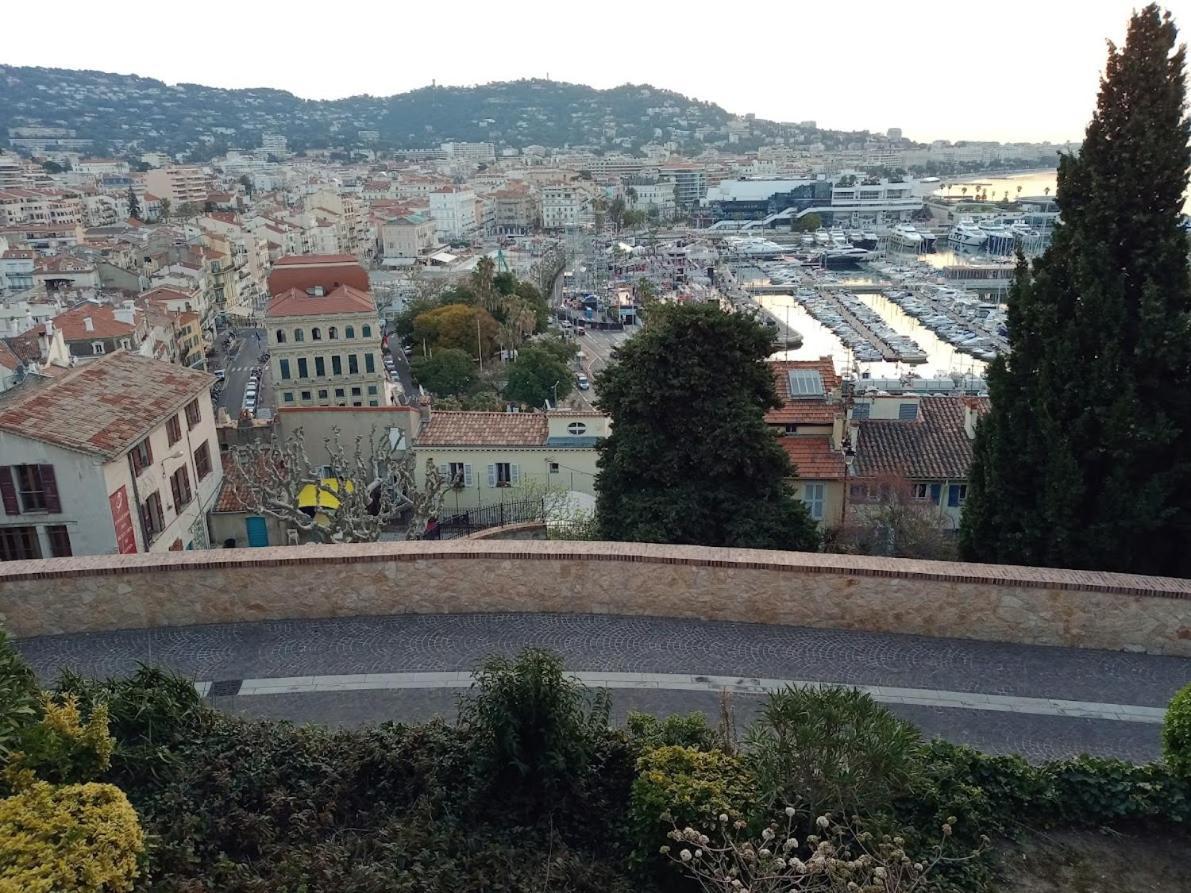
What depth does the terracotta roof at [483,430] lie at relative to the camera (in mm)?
27219

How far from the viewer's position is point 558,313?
315ft

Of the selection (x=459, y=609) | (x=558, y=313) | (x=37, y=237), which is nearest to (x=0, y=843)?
(x=459, y=609)

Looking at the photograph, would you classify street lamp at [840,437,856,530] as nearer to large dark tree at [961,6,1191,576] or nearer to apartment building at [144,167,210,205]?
large dark tree at [961,6,1191,576]

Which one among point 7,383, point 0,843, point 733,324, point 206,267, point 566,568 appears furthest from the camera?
point 206,267

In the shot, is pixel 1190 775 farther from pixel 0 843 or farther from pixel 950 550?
pixel 950 550

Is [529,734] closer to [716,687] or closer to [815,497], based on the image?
[716,687]

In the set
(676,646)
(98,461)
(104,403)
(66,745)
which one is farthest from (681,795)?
(104,403)

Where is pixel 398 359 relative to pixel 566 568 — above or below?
below

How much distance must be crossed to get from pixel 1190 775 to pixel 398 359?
227 feet

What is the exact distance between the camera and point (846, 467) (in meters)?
24.5

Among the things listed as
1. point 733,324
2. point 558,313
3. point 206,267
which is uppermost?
point 733,324

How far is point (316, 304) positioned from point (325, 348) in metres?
2.67

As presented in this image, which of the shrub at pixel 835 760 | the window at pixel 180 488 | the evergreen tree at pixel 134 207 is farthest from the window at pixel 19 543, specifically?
the evergreen tree at pixel 134 207

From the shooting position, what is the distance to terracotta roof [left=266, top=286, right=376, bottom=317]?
52938 mm
